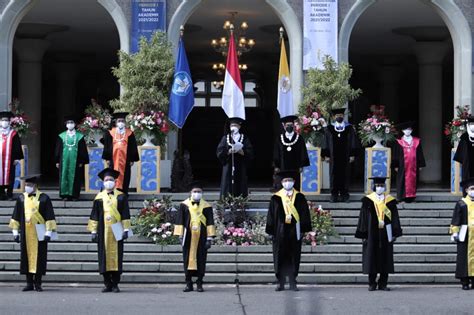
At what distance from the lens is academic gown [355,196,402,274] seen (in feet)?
49.9

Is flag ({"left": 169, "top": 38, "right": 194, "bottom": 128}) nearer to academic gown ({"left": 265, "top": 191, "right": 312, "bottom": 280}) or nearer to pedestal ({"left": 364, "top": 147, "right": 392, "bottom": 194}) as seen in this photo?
pedestal ({"left": 364, "top": 147, "right": 392, "bottom": 194})

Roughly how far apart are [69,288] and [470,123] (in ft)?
27.5

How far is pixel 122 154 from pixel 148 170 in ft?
2.93

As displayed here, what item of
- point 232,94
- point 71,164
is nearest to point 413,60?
point 232,94

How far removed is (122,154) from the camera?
62.4 feet

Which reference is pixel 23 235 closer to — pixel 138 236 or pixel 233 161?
pixel 138 236

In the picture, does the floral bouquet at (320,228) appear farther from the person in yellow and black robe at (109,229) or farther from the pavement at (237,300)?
the person in yellow and black robe at (109,229)

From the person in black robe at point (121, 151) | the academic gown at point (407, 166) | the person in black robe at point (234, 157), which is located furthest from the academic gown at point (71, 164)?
the academic gown at point (407, 166)

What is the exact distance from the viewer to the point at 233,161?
18.4 metres

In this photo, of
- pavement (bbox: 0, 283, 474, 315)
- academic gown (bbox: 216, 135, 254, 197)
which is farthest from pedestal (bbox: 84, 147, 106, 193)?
pavement (bbox: 0, 283, 474, 315)

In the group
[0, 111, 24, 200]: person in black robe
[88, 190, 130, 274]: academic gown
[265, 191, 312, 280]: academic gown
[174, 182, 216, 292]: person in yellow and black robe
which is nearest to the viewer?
[88, 190, 130, 274]: academic gown

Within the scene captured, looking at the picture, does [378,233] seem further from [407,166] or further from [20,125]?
[20,125]

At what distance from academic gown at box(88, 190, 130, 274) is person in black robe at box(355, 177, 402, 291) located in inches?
141

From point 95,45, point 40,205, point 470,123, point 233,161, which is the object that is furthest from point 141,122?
point 95,45
